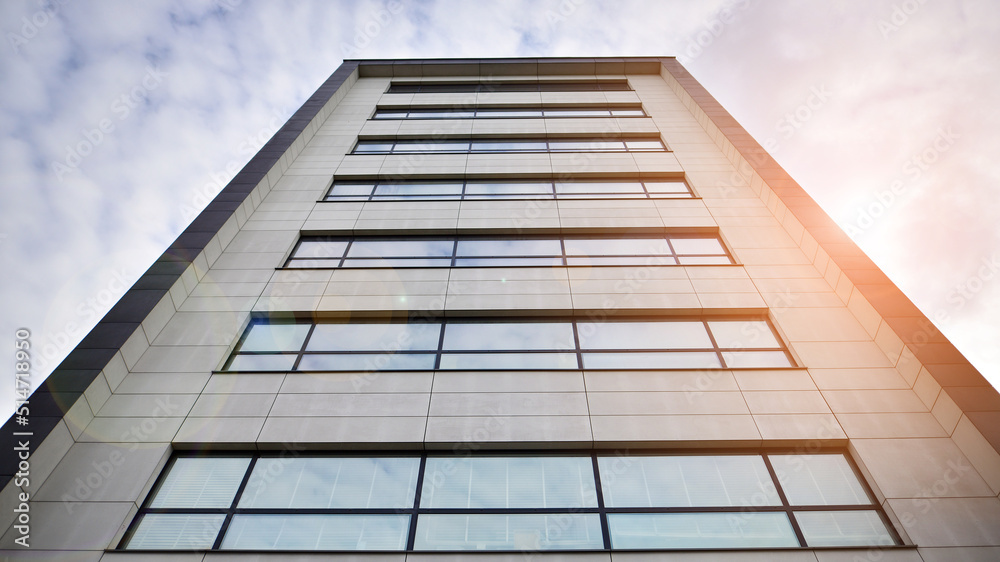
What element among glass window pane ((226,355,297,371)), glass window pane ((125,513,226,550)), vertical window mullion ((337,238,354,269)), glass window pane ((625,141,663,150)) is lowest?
glass window pane ((125,513,226,550))

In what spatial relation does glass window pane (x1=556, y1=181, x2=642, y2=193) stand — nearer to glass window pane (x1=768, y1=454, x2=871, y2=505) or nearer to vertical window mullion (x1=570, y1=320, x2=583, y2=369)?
vertical window mullion (x1=570, y1=320, x2=583, y2=369)

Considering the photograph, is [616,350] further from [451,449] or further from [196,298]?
[196,298]

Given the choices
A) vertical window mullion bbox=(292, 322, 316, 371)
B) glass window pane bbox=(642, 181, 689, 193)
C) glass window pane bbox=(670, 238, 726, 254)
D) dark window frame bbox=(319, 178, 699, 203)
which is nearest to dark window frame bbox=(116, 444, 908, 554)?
vertical window mullion bbox=(292, 322, 316, 371)

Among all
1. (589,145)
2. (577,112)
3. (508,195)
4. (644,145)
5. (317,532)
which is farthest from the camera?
(577,112)

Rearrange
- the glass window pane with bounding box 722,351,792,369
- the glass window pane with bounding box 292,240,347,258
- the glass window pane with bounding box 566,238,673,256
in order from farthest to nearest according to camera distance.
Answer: the glass window pane with bounding box 292,240,347,258
the glass window pane with bounding box 566,238,673,256
the glass window pane with bounding box 722,351,792,369

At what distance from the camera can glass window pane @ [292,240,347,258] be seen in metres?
14.6

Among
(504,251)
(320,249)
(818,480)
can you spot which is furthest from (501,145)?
(818,480)

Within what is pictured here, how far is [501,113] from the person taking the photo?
22766 millimetres

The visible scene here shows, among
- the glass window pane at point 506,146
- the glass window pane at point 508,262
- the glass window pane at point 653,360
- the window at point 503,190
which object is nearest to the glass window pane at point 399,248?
the glass window pane at point 508,262

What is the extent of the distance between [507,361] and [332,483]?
4203 mm

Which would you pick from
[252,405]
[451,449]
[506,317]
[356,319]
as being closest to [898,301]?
[506,317]

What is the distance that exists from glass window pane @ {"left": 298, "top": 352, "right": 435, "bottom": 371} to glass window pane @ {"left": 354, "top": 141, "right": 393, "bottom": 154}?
10237mm

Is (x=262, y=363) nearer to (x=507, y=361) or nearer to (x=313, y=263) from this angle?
(x=313, y=263)

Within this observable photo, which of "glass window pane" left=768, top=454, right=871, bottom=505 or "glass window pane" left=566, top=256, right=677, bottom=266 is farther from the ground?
"glass window pane" left=566, top=256, right=677, bottom=266
